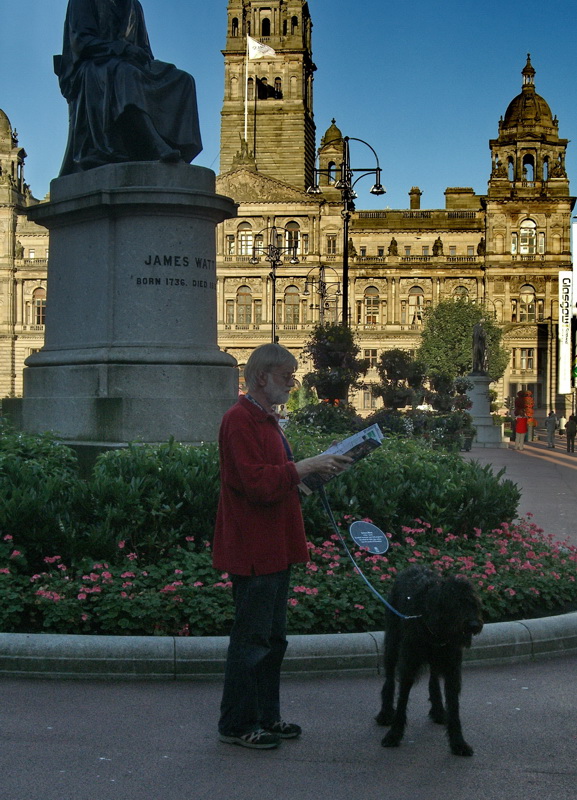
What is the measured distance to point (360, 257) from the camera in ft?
281

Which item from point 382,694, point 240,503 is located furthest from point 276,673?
point 240,503


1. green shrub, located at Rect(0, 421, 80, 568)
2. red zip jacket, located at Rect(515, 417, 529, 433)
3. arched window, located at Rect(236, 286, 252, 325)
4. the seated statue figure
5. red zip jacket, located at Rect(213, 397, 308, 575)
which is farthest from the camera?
arched window, located at Rect(236, 286, 252, 325)

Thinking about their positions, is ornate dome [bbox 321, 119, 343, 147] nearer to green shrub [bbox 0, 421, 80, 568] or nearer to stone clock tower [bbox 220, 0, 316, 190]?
stone clock tower [bbox 220, 0, 316, 190]

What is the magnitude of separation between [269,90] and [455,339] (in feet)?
98.9

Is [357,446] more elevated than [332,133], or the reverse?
[332,133]

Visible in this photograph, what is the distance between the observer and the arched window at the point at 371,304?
8506 cm

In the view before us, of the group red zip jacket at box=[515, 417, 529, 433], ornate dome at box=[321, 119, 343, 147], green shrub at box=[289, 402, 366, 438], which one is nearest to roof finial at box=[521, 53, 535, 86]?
ornate dome at box=[321, 119, 343, 147]

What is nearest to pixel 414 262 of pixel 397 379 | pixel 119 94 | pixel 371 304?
pixel 371 304

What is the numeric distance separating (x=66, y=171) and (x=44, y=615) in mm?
6460

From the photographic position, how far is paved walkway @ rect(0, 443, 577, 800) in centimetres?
438

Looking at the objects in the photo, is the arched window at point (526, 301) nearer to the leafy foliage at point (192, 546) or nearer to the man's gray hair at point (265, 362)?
the leafy foliage at point (192, 546)

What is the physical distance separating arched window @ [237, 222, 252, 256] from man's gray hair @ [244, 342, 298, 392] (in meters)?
80.2

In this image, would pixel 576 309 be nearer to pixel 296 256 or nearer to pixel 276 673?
pixel 296 256

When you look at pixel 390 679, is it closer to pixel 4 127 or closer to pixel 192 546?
pixel 192 546
